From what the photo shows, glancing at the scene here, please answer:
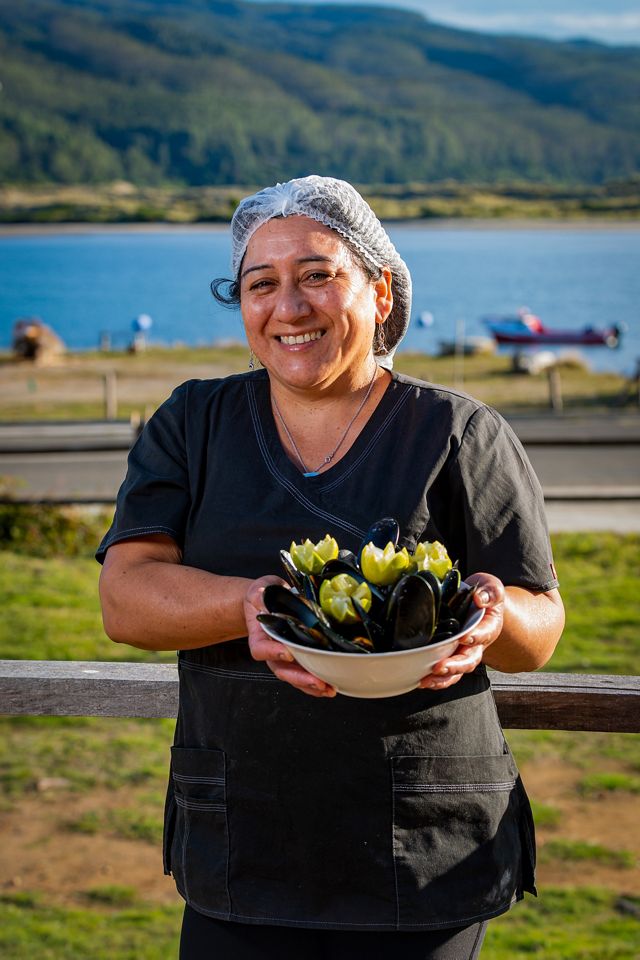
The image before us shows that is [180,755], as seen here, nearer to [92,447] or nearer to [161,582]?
[161,582]

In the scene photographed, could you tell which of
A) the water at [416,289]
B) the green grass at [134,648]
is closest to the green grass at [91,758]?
the green grass at [134,648]

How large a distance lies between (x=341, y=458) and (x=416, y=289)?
8471 cm

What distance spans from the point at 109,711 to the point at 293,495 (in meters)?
0.79

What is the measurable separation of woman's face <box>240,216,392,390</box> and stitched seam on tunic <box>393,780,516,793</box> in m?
0.73

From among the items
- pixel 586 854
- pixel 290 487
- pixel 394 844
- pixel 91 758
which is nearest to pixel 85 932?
pixel 91 758

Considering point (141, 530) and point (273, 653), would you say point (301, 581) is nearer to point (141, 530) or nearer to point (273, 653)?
point (273, 653)

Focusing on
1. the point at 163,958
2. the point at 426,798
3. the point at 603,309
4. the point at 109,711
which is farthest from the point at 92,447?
the point at 603,309

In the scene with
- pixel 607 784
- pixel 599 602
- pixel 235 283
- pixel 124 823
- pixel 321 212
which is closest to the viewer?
pixel 321 212

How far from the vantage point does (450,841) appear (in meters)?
1.82

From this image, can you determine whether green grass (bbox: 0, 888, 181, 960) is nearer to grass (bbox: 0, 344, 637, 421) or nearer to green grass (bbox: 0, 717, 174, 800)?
green grass (bbox: 0, 717, 174, 800)

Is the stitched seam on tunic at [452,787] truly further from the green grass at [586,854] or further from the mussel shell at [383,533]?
the green grass at [586,854]

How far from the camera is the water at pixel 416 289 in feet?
198

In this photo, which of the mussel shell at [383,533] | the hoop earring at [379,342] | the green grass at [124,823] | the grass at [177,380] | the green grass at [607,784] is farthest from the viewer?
the grass at [177,380]

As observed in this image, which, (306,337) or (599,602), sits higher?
(306,337)
